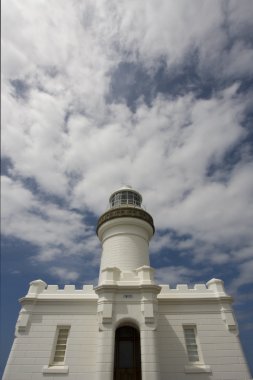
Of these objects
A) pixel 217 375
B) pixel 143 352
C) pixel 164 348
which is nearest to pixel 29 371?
pixel 143 352

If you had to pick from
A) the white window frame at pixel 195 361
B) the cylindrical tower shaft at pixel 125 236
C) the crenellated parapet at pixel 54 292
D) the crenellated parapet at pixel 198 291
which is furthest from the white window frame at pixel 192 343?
the crenellated parapet at pixel 54 292

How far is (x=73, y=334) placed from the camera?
12.3m

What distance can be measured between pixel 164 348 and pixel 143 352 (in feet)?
7.01

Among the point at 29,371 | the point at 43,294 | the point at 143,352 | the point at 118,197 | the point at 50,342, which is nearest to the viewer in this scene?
the point at 143,352

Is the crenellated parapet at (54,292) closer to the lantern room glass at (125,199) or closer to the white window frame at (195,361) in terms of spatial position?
the white window frame at (195,361)

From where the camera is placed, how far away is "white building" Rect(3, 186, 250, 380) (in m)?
11.1

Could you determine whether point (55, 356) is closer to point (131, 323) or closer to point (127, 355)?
point (127, 355)

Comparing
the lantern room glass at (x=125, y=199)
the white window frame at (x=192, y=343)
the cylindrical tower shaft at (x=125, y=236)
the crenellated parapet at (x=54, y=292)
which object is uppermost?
the lantern room glass at (x=125, y=199)

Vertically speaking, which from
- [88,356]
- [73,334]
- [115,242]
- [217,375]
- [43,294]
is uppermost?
[115,242]

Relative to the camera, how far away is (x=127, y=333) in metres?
12.7

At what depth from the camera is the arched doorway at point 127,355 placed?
449 inches

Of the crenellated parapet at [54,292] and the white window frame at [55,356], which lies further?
the crenellated parapet at [54,292]

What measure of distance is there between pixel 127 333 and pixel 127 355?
977 mm

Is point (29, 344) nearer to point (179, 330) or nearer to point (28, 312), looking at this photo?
point (28, 312)
